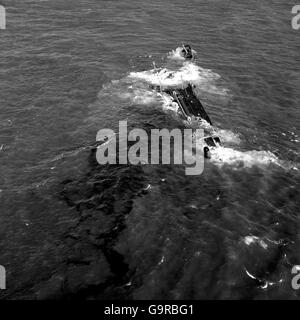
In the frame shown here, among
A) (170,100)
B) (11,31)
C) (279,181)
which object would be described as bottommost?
(279,181)

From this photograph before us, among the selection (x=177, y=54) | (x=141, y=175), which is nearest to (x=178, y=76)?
(x=177, y=54)

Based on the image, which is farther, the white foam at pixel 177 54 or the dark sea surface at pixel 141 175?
the white foam at pixel 177 54

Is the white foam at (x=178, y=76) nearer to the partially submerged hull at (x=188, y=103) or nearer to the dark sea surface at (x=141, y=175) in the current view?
the dark sea surface at (x=141, y=175)

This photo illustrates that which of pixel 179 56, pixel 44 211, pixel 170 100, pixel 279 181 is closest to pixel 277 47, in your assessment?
pixel 179 56

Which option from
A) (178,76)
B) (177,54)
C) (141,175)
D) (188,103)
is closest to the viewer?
(141,175)

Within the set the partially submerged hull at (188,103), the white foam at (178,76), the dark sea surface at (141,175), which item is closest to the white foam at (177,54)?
the dark sea surface at (141,175)

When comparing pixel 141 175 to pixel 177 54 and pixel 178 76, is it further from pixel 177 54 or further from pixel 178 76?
pixel 177 54

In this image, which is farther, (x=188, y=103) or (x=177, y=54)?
(x=177, y=54)

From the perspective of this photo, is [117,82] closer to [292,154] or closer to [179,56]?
[179,56]
